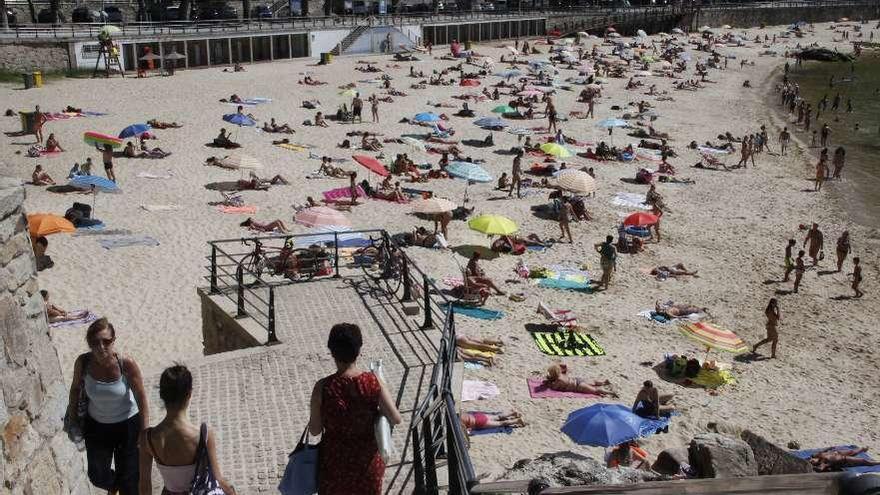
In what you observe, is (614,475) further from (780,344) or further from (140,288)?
(140,288)

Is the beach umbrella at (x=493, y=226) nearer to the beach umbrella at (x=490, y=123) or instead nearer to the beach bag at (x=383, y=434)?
the beach bag at (x=383, y=434)

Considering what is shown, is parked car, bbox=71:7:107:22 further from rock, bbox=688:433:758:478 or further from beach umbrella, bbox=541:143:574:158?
rock, bbox=688:433:758:478

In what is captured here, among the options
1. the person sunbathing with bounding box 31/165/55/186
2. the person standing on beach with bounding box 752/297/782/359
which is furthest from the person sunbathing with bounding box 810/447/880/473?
the person sunbathing with bounding box 31/165/55/186

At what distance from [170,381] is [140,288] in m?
11.2

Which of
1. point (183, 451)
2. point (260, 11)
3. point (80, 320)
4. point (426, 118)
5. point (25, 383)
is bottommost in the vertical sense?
point (80, 320)

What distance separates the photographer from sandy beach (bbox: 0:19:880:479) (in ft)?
39.7

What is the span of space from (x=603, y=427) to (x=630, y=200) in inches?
553

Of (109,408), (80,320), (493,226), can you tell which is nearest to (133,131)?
(80,320)

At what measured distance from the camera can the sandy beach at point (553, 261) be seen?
12.1 metres

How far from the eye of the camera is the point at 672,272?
17.5m

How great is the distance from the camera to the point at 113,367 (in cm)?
489

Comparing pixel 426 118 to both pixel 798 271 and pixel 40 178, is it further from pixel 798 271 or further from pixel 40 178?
pixel 798 271

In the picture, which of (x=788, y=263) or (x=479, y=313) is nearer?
(x=479, y=313)

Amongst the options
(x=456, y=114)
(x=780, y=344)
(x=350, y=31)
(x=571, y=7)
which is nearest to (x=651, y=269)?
(x=780, y=344)
